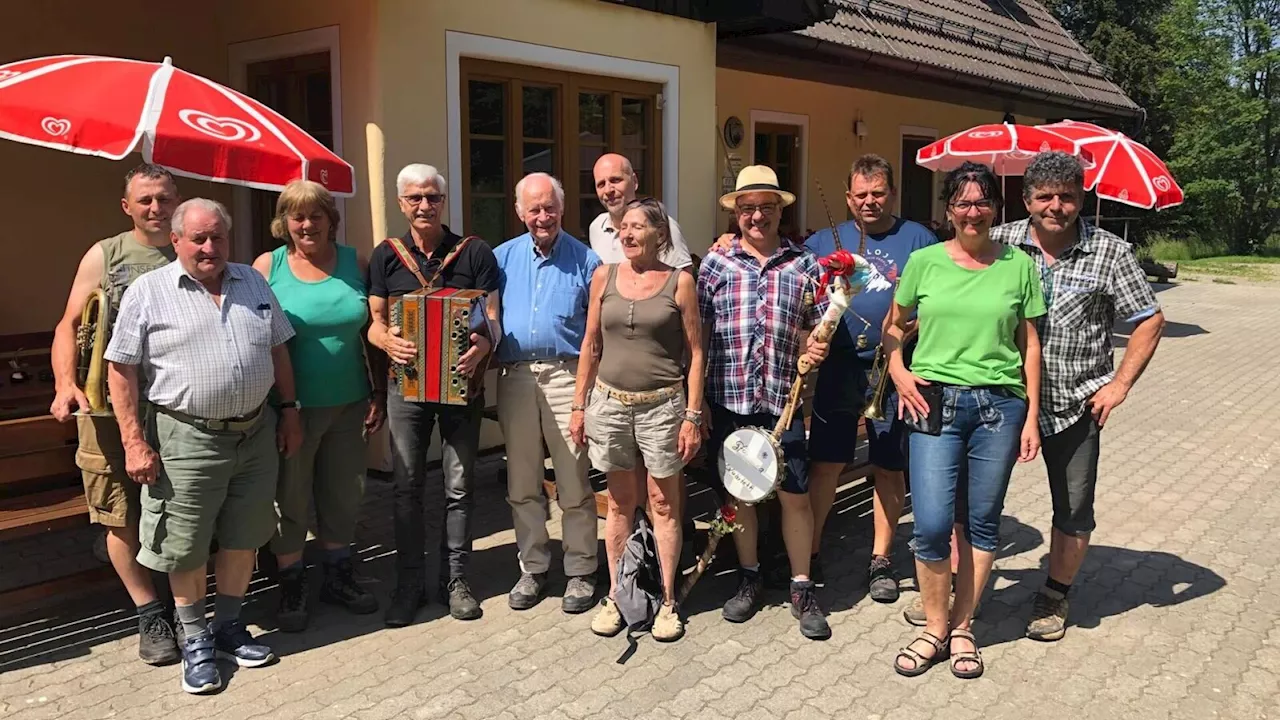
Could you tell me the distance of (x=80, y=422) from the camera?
3445mm

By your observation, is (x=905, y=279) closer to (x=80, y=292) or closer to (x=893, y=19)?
(x=80, y=292)

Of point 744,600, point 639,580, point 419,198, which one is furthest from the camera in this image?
point 744,600

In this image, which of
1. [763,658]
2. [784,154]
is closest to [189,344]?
[763,658]

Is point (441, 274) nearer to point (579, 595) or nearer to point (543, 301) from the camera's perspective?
point (543, 301)

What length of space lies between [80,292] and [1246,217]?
115 ft

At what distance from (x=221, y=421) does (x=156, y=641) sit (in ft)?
3.20

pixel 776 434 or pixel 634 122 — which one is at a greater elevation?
pixel 634 122

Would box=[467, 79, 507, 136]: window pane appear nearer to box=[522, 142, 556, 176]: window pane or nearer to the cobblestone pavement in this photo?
box=[522, 142, 556, 176]: window pane

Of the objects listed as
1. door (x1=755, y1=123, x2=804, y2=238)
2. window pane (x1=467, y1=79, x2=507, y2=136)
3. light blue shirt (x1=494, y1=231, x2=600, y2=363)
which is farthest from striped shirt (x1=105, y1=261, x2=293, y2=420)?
door (x1=755, y1=123, x2=804, y2=238)

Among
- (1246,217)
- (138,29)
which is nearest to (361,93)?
(138,29)

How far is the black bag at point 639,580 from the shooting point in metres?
3.87

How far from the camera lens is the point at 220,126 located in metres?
3.80

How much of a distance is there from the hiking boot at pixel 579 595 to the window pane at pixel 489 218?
2788 millimetres

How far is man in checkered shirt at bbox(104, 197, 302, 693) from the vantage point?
323 centimetres
